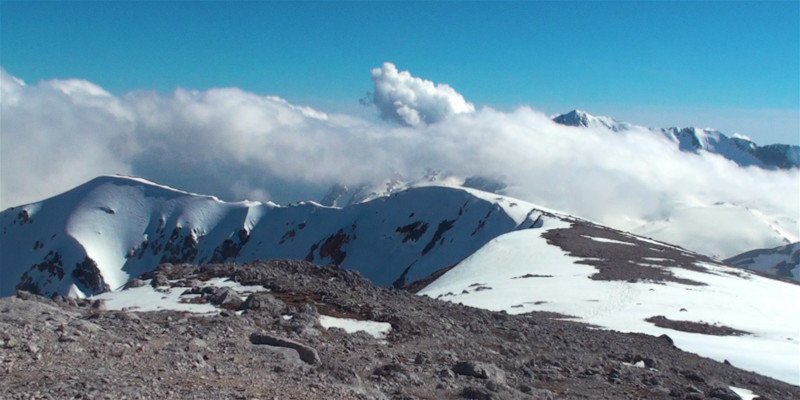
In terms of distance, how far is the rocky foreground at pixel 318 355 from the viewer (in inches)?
571

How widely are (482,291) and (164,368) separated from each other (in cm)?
4212

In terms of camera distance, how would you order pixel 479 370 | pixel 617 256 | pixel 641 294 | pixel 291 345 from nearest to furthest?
pixel 291 345 → pixel 479 370 → pixel 641 294 → pixel 617 256

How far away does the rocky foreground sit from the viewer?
14.5m

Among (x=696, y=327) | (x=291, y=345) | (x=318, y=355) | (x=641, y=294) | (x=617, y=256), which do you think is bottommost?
(x=318, y=355)

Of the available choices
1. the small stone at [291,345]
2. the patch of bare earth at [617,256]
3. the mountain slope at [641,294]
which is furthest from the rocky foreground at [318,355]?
the patch of bare earth at [617,256]

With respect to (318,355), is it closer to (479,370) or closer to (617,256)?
(479,370)

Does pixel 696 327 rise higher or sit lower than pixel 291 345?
higher

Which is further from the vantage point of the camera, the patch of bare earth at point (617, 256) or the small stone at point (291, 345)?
the patch of bare earth at point (617, 256)

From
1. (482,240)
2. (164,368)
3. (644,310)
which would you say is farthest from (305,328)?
(482,240)

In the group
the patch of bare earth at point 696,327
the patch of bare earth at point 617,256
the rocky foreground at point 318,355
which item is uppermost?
the patch of bare earth at point 617,256

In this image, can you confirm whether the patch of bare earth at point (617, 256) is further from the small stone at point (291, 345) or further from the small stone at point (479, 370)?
the small stone at point (291, 345)

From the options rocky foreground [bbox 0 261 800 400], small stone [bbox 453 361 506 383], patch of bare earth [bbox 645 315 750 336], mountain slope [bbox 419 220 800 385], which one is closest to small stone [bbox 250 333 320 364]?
rocky foreground [bbox 0 261 800 400]

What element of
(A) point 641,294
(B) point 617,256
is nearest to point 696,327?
(A) point 641,294

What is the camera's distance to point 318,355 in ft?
60.8
